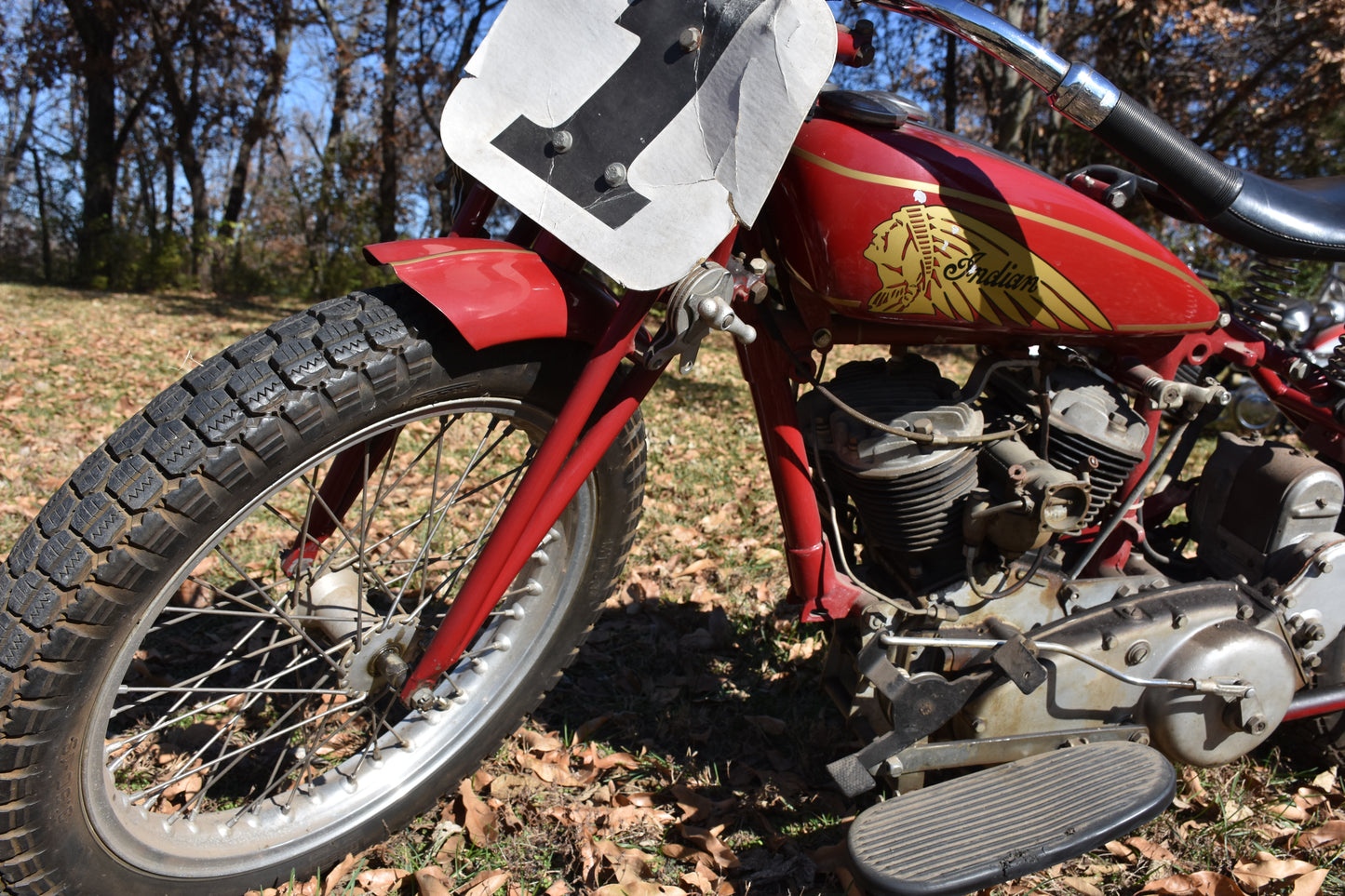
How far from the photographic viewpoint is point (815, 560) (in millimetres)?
1941

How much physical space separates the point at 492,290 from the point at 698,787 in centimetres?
140

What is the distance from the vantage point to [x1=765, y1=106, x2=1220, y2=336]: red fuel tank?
1.63 meters

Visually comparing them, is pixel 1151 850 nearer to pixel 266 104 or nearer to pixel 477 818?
pixel 477 818

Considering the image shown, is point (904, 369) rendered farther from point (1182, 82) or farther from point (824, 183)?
point (1182, 82)

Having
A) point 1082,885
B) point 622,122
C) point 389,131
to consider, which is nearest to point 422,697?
point 622,122

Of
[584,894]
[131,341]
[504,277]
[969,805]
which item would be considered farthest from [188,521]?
[131,341]

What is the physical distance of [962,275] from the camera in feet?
5.54

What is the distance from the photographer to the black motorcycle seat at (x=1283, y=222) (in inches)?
68.9

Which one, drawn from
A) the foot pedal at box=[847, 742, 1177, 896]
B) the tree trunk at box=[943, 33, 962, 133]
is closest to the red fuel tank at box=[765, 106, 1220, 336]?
the foot pedal at box=[847, 742, 1177, 896]

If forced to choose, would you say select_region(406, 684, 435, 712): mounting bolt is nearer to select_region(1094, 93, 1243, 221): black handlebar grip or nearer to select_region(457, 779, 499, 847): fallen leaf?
select_region(457, 779, 499, 847): fallen leaf

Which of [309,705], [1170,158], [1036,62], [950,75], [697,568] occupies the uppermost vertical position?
[950,75]

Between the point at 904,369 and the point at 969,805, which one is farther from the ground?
the point at 904,369

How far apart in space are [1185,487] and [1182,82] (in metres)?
9.53

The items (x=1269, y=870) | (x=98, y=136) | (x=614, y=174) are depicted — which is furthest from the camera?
(x=98, y=136)
